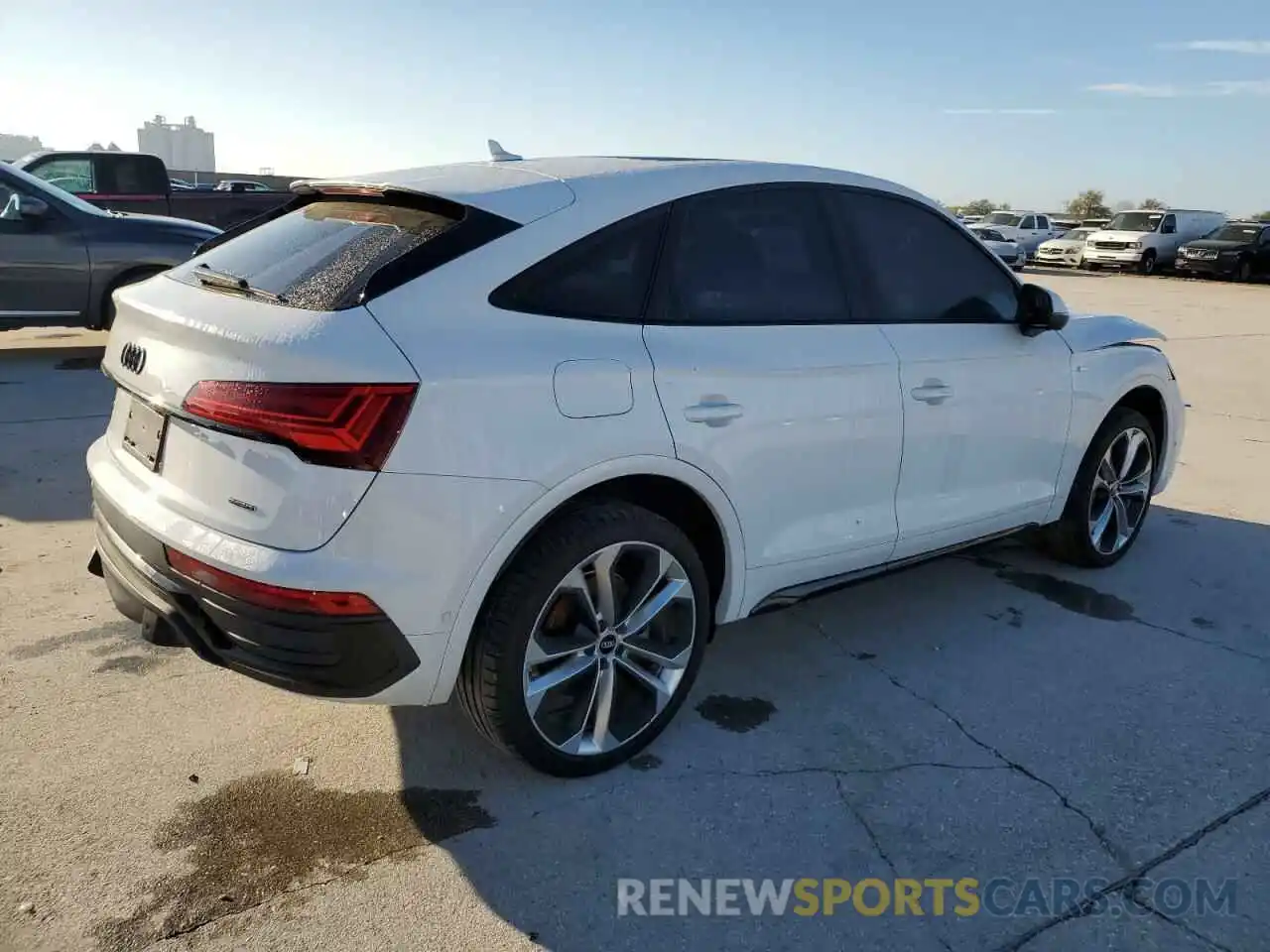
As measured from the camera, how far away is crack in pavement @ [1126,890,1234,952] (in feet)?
7.73

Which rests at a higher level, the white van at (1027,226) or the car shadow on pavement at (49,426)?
the white van at (1027,226)

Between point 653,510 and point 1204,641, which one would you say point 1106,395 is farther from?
point 653,510

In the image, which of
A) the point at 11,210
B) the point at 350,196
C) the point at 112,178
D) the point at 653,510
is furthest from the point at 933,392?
the point at 112,178

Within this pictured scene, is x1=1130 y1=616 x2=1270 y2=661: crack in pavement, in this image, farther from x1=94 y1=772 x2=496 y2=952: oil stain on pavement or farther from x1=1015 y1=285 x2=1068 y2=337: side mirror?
x1=94 y1=772 x2=496 y2=952: oil stain on pavement

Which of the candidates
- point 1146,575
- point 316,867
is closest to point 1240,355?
point 1146,575

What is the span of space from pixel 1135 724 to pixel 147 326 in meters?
3.28

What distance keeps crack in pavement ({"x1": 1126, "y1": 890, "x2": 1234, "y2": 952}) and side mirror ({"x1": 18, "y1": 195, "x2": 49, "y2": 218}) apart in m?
8.84

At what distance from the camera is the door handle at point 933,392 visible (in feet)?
11.6

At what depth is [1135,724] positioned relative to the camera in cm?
334

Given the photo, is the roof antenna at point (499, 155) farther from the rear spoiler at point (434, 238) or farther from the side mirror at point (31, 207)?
the side mirror at point (31, 207)

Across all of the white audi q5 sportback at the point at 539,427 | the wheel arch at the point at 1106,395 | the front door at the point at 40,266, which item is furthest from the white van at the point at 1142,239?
the white audi q5 sportback at the point at 539,427

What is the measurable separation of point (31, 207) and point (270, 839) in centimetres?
741

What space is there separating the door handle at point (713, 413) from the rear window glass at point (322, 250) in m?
0.85

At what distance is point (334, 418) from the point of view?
2.31m
